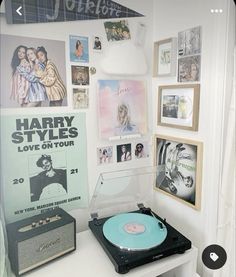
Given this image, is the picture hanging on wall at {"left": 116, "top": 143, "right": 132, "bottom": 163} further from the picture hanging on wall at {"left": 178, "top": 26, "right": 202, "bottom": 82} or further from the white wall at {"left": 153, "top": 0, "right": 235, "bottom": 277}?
the picture hanging on wall at {"left": 178, "top": 26, "right": 202, "bottom": 82}

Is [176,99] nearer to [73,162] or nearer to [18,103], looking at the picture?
[73,162]

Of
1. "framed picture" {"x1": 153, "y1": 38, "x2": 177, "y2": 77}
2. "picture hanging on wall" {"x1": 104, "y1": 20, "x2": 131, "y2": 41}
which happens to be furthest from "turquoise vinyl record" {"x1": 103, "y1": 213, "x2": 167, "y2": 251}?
"picture hanging on wall" {"x1": 104, "y1": 20, "x2": 131, "y2": 41}

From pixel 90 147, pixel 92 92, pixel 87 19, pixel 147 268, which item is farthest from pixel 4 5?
pixel 147 268

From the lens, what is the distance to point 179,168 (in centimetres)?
126

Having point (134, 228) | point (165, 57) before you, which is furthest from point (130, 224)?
point (165, 57)

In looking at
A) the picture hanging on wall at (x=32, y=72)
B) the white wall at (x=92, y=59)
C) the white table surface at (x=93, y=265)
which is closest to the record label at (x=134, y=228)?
the white table surface at (x=93, y=265)

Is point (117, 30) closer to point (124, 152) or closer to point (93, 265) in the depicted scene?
point (124, 152)

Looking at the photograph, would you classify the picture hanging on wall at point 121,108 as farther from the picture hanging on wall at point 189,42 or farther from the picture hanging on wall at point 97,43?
the picture hanging on wall at point 189,42

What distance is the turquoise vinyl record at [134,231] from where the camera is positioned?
101 cm

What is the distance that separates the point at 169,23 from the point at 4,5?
727mm

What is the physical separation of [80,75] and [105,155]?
16.0 inches

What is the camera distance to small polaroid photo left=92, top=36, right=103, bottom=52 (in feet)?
3.87

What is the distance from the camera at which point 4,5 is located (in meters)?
0.95

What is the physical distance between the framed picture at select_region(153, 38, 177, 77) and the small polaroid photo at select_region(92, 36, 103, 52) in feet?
0.98
